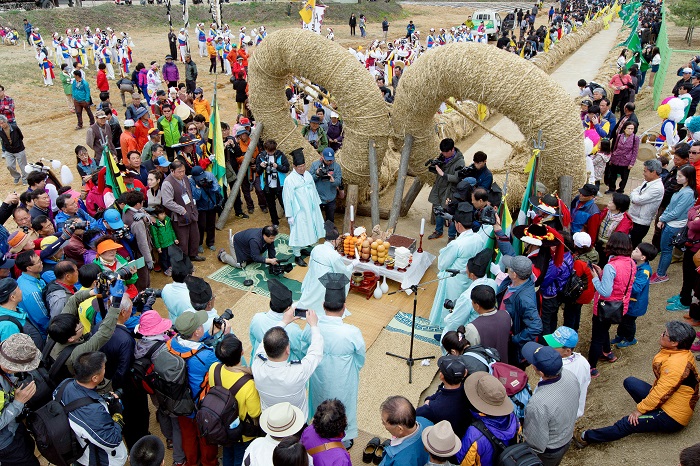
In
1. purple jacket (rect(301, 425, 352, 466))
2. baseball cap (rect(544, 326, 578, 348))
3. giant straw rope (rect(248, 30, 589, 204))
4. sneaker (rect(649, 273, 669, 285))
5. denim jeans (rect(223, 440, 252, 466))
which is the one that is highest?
giant straw rope (rect(248, 30, 589, 204))

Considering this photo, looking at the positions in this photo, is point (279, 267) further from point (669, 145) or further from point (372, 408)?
point (669, 145)

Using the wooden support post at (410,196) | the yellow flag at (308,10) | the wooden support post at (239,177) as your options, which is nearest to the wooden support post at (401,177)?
the wooden support post at (410,196)

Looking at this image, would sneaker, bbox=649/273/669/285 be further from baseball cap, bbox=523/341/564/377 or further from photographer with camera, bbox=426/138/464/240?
baseball cap, bbox=523/341/564/377

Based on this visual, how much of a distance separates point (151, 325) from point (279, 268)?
3500 mm

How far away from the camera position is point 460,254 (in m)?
6.21

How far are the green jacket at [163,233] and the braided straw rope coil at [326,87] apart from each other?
2861 millimetres

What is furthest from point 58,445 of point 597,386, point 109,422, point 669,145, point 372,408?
point 669,145

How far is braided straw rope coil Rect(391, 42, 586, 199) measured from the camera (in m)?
7.14

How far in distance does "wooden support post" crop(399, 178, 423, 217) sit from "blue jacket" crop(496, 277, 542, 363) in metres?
4.62

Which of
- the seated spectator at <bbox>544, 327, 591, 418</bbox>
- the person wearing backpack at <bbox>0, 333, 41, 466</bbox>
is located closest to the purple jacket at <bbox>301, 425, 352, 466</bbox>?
the seated spectator at <bbox>544, 327, 591, 418</bbox>

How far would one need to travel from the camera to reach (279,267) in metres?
7.93

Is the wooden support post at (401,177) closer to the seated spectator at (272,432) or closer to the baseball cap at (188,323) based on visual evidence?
the baseball cap at (188,323)

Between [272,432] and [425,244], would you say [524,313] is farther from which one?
[425,244]

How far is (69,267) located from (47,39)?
28.1 metres
